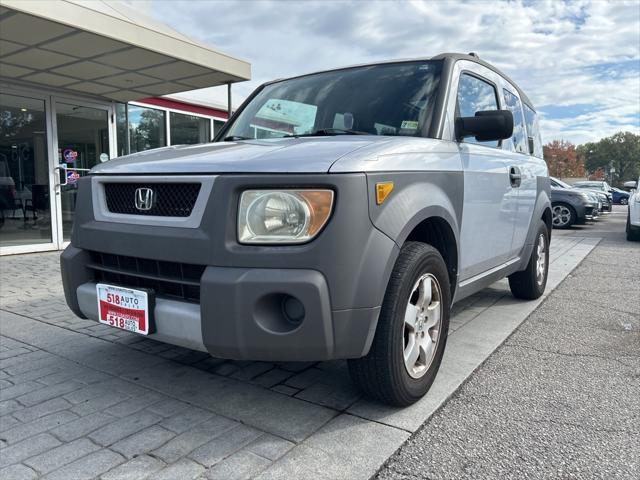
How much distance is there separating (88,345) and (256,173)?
217 centimetres

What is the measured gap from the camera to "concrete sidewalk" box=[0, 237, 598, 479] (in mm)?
2023

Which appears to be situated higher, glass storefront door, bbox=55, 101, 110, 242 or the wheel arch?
glass storefront door, bbox=55, 101, 110, 242

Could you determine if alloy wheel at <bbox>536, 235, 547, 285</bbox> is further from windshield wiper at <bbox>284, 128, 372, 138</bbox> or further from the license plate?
the license plate

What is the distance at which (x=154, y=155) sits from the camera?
2676mm

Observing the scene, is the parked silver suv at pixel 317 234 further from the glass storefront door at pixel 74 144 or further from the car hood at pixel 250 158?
the glass storefront door at pixel 74 144

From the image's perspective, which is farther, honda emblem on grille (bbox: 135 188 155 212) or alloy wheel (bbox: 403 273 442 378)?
alloy wheel (bbox: 403 273 442 378)

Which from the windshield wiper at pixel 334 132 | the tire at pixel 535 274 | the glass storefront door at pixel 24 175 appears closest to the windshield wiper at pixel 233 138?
the windshield wiper at pixel 334 132

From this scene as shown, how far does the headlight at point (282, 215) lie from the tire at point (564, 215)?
13384 mm

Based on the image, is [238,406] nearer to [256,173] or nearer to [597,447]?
[256,173]

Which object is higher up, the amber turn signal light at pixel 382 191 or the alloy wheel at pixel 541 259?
the amber turn signal light at pixel 382 191

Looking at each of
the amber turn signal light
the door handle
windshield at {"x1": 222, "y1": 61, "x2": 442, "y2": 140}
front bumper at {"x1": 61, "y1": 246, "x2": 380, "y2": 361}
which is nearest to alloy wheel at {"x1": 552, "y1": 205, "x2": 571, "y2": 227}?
the door handle

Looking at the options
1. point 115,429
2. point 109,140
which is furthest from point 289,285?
point 109,140

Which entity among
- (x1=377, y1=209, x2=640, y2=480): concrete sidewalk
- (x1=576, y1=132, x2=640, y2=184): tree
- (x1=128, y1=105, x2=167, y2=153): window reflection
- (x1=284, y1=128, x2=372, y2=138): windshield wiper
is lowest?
(x1=377, y1=209, x2=640, y2=480): concrete sidewalk

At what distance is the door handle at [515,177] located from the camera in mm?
3713
